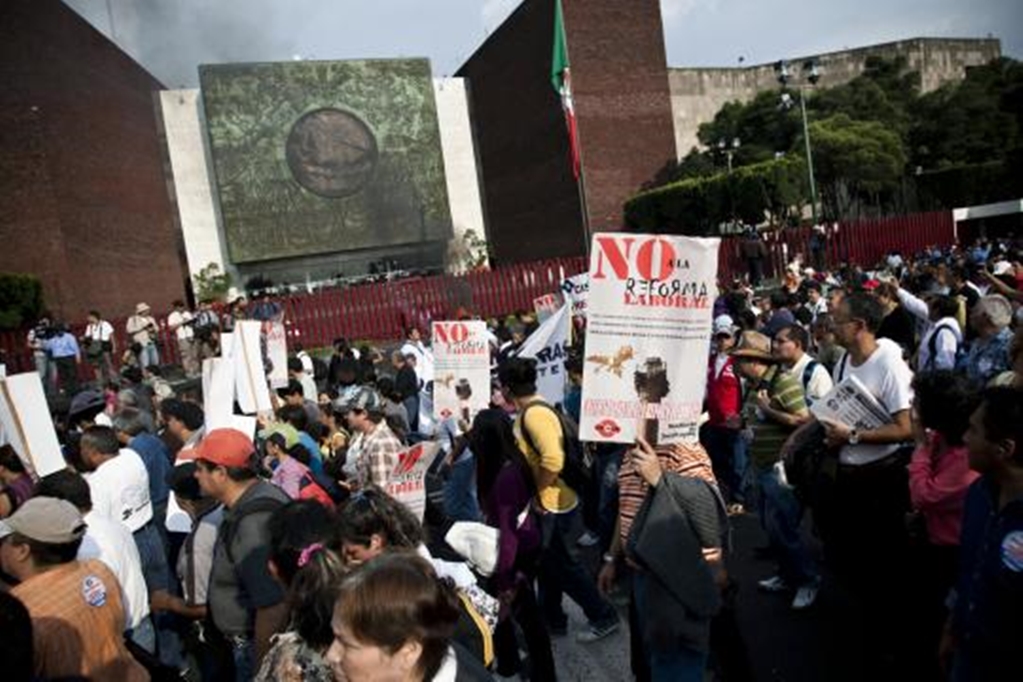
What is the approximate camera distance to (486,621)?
294cm

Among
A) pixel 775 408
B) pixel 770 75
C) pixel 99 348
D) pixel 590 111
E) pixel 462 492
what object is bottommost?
pixel 462 492

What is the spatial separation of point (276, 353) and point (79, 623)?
5993mm

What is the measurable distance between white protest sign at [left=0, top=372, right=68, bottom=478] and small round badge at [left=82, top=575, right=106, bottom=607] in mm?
2591

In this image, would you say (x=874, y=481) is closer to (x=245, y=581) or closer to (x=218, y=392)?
(x=245, y=581)

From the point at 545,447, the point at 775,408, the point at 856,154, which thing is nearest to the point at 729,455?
the point at 775,408

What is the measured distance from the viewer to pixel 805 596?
492 centimetres

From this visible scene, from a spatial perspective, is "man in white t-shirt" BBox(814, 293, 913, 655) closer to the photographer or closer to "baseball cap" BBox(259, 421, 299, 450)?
"baseball cap" BBox(259, 421, 299, 450)

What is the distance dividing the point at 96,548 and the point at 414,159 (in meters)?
37.7

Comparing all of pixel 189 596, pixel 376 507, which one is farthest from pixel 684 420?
pixel 189 596

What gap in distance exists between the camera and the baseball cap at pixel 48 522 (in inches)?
120

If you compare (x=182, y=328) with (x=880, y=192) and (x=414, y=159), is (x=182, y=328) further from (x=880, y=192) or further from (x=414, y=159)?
(x=880, y=192)

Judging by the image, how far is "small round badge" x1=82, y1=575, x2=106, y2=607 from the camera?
308 cm

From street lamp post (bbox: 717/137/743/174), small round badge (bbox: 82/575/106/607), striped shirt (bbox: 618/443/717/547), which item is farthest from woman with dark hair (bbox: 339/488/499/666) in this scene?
street lamp post (bbox: 717/137/743/174)

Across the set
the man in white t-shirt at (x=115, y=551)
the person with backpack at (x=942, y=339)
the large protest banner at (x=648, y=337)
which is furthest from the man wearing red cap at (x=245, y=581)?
the person with backpack at (x=942, y=339)
